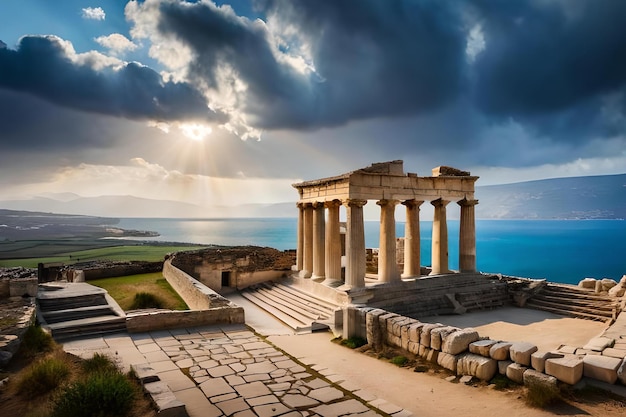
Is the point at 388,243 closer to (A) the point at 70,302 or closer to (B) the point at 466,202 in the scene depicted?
(B) the point at 466,202

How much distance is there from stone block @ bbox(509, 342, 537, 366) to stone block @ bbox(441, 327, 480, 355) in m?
1.02

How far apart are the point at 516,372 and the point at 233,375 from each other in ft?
19.0

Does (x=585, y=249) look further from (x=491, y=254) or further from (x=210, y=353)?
(x=210, y=353)

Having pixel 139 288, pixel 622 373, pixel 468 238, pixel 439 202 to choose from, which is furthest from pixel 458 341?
pixel 139 288

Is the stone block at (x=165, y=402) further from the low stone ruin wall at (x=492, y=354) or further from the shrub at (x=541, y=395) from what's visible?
the shrub at (x=541, y=395)

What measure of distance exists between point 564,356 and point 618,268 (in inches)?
3254

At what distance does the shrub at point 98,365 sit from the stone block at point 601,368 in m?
9.05

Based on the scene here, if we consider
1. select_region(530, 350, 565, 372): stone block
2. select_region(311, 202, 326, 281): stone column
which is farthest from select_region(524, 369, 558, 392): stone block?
select_region(311, 202, 326, 281): stone column

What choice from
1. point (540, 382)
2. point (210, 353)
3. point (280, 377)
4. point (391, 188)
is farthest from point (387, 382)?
point (391, 188)

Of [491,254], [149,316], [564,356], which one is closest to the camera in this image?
[564,356]

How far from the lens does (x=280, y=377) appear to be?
850 cm

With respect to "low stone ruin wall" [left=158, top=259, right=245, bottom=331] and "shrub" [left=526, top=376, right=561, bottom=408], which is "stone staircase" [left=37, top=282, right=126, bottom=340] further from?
"shrub" [left=526, top=376, right=561, bottom=408]

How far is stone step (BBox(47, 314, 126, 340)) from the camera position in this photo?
11.5 metres

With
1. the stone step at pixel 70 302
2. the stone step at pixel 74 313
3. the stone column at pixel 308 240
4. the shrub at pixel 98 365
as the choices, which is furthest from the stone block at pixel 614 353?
the stone step at pixel 70 302
